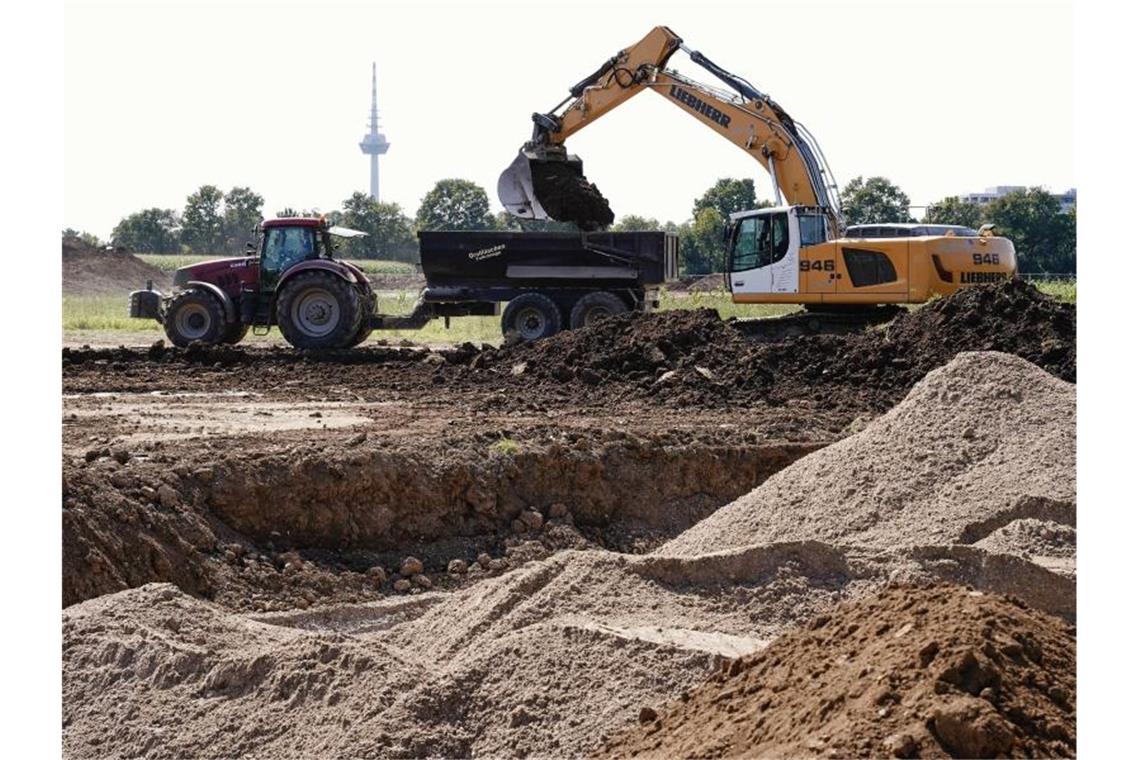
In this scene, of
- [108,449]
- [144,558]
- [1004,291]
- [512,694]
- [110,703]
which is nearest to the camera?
[512,694]

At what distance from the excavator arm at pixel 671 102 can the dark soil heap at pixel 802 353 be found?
4.33m

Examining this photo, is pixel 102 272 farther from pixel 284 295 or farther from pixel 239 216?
pixel 284 295

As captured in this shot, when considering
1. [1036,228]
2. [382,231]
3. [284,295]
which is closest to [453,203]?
[382,231]

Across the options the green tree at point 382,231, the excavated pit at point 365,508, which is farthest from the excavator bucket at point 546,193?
the green tree at point 382,231

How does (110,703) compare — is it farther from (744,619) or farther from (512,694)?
(744,619)

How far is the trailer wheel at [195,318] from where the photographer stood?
71.2ft

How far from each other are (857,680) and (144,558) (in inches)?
234

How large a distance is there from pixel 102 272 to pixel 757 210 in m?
40.9

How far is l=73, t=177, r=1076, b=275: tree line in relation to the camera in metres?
44.9

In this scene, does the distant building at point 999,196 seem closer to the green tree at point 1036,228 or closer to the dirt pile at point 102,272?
the green tree at point 1036,228

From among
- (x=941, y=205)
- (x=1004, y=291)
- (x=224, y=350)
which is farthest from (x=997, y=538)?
(x=941, y=205)

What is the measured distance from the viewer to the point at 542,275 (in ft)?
72.8

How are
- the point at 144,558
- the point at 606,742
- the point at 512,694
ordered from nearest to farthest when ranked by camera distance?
the point at 606,742 < the point at 512,694 < the point at 144,558

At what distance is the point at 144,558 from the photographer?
9.93m
